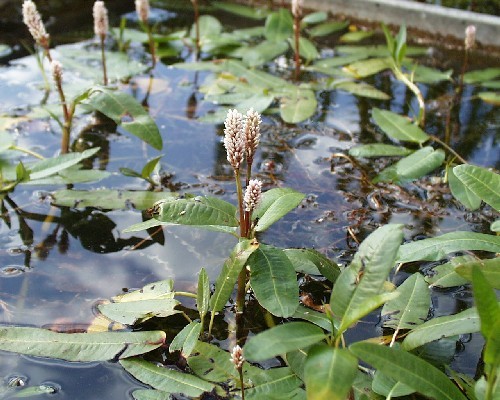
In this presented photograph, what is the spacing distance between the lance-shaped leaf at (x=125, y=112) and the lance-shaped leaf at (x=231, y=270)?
0.82 meters

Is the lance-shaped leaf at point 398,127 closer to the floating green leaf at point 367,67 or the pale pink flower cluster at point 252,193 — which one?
the floating green leaf at point 367,67

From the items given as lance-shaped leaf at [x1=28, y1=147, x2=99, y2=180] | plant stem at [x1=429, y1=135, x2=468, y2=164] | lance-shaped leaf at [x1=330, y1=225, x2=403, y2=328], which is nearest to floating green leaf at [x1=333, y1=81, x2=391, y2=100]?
plant stem at [x1=429, y1=135, x2=468, y2=164]

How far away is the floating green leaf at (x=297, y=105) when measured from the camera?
263cm

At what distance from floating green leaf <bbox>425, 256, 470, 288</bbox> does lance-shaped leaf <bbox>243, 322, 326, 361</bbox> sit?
0.60 meters

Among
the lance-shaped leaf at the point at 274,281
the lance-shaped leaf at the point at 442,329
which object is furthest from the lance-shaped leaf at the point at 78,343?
the lance-shaped leaf at the point at 442,329

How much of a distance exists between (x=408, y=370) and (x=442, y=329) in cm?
21

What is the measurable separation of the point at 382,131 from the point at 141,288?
133 cm

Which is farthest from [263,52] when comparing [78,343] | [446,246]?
[78,343]

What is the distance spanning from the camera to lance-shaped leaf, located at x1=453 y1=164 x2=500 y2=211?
170 cm

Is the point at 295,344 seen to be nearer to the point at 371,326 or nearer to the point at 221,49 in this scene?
the point at 371,326

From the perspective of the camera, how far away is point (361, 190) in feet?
7.38

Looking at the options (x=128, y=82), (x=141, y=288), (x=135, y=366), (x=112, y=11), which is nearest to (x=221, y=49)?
(x=128, y=82)

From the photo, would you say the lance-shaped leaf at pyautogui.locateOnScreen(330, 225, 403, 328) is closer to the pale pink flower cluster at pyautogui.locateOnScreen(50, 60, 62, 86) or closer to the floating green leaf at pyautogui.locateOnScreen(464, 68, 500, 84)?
the pale pink flower cluster at pyautogui.locateOnScreen(50, 60, 62, 86)

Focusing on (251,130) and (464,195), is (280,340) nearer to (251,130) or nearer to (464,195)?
(251,130)
